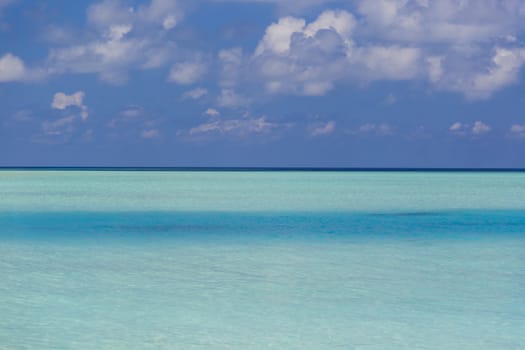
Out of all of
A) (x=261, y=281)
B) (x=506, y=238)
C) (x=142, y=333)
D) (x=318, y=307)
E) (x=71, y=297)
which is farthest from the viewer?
(x=506, y=238)

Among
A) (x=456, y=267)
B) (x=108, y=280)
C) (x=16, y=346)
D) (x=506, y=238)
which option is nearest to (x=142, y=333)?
(x=16, y=346)

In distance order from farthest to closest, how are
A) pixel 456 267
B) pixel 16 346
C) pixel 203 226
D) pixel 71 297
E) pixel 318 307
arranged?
pixel 203 226 < pixel 456 267 < pixel 71 297 < pixel 318 307 < pixel 16 346

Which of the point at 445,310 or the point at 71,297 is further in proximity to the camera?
the point at 71,297

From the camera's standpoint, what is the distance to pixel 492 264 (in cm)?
1259

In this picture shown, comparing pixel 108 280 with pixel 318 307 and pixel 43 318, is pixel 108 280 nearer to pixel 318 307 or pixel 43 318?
pixel 43 318

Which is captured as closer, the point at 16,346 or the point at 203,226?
the point at 16,346

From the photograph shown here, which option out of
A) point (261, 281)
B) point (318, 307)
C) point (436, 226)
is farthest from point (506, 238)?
point (318, 307)

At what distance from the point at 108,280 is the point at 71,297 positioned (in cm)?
125

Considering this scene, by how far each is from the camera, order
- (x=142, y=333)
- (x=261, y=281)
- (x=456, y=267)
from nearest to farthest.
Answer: (x=142, y=333) → (x=261, y=281) → (x=456, y=267)

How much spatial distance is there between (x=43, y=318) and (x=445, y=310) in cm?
414

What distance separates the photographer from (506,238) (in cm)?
1717

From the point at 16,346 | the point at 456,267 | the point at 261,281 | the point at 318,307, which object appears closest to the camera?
the point at 16,346

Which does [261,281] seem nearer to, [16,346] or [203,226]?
[16,346]

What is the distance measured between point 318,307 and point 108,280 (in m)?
3.17
